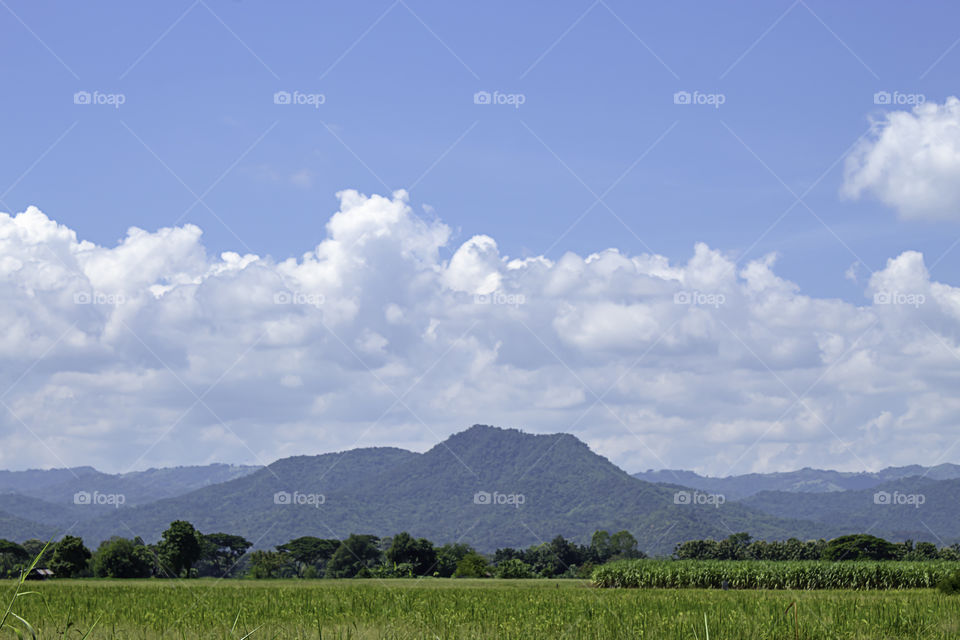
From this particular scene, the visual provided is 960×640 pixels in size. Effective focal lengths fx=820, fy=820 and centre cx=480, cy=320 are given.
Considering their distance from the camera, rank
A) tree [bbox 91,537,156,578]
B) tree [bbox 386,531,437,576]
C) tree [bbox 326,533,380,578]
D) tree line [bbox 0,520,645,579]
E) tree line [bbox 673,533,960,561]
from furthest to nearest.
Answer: tree [bbox 326,533,380,578] → tree line [bbox 673,533,960,561] → tree [bbox 386,531,437,576] → tree line [bbox 0,520,645,579] → tree [bbox 91,537,156,578]

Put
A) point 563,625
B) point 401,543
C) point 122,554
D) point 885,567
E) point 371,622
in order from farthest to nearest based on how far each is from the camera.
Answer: point 401,543, point 122,554, point 885,567, point 371,622, point 563,625

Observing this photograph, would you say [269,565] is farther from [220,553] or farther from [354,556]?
[220,553]

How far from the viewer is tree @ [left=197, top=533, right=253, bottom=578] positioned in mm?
139125

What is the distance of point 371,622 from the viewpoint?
60.1ft

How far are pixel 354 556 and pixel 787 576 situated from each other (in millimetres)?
89505

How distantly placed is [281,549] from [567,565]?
5423 cm

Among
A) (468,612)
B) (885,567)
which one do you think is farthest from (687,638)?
(885,567)

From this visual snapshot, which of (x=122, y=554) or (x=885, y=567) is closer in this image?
(x=885, y=567)

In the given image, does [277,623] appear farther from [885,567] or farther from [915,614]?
[885,567]

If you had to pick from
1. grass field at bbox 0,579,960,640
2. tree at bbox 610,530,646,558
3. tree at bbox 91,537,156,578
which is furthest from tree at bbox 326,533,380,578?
grass field at bbox 0,579,960,640

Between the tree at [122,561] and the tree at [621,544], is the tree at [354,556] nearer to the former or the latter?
the tree at [122,561]

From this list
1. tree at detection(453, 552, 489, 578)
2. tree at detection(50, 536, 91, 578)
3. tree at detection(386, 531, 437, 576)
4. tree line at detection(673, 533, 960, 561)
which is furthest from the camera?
tree line at detection(673, 533, 960, 561)

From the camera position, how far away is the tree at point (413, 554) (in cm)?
9562

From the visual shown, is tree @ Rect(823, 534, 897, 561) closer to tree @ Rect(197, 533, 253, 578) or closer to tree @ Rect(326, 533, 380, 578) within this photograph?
tree @ Rect(326, 533, 380, 578)
